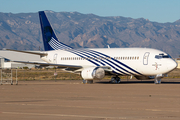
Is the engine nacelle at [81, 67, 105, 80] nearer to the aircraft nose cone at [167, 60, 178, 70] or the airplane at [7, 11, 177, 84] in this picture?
the airplane at [7, 11, 177, 84]

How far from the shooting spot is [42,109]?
16.3 meters

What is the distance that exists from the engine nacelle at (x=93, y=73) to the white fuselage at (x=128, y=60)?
152cm

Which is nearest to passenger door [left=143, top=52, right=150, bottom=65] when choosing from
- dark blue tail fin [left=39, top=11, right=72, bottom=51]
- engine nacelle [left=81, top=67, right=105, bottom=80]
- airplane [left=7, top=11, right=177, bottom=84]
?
airplane [left=7, top=11, right=177, bottom=84]

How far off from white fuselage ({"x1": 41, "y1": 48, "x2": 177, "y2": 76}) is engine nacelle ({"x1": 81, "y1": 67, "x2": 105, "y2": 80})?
152cm

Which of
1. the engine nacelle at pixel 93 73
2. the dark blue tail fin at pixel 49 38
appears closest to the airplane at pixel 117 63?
the engine nacelle at pixel 93 73

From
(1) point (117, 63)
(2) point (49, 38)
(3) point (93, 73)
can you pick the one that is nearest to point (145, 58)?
(1) point (117, 63)

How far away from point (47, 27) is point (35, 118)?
3724 cm

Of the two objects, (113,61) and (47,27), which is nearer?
(113,61)

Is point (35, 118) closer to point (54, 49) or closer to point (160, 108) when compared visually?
point (160, 108)

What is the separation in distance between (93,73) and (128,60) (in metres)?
4.18

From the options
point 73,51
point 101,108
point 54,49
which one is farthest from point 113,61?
point 101,108

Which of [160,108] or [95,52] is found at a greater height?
[95,52]

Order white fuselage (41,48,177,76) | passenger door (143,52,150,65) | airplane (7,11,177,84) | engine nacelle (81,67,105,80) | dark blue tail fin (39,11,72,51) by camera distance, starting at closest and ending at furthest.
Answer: white fuselage (41,48,177,76) < airplane (7,11,177,84) < passenger door (143,52,150,65) < engine nacelle (81,67,105,80) < dark blue tail fin (39,11,72,51)

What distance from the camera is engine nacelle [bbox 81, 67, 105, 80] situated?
129ft
